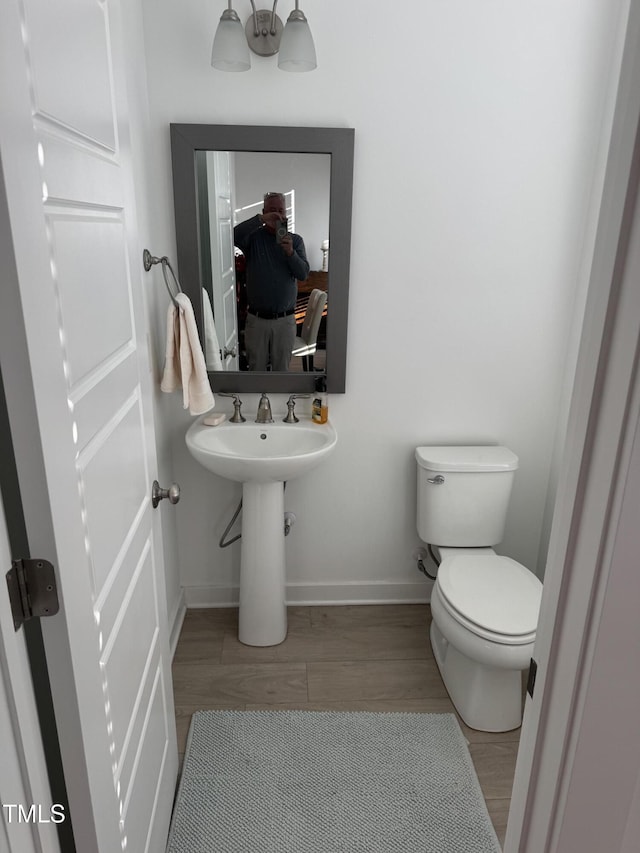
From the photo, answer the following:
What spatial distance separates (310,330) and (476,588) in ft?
3.61

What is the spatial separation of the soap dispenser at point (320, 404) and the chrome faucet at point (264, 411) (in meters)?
0.17

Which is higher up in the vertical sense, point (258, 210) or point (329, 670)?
point (258, 210)

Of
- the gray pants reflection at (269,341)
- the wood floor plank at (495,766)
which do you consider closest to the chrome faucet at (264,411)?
the gray pants reflection at (269,341)

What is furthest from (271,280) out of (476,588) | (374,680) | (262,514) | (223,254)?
(374,680)

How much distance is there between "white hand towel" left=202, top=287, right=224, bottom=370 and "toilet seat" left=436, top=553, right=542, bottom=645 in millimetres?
1129

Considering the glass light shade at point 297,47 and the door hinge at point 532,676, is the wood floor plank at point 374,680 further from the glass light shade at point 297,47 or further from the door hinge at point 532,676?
the glass light shade at point 297,47

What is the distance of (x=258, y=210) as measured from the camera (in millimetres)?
2191

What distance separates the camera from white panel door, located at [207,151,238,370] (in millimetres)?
2150

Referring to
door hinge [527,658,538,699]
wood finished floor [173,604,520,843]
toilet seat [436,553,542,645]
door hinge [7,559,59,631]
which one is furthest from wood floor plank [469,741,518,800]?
door hinge [7,559,59,631]

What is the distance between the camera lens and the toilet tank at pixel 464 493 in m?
2.33

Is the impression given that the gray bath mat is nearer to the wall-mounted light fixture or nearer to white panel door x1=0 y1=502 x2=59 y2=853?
white panel door x1=0 y1=502 x2=59 y2=853

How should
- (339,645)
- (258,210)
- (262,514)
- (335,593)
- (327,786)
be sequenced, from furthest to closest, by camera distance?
(335,593)
(339,645)
(262,514)
(258,210)
(327,786)

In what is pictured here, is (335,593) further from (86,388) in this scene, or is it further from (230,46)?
(230,46)

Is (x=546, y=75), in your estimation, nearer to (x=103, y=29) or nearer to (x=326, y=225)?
(x=326, y=225)
